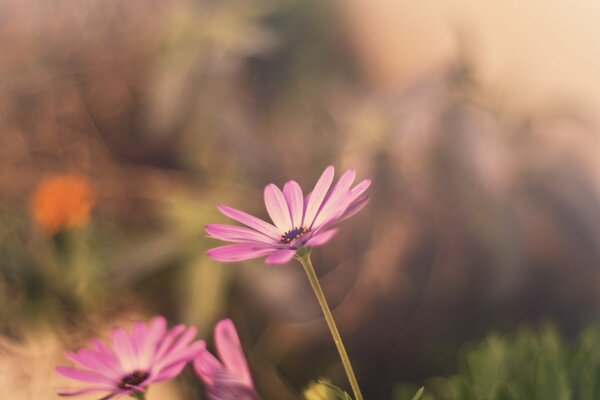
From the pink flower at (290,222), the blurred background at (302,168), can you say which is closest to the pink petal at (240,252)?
the pink flower at (290,222)

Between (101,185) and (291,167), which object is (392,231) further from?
(101,185)

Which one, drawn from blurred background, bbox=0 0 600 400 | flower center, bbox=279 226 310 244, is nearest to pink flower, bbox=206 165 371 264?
flower center, bbox=279 226 310 244

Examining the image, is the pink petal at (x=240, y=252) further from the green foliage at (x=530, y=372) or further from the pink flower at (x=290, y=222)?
the green foliage at (x=530, y=372)

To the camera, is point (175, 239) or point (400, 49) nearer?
point (175, 239)

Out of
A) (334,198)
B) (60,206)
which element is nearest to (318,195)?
(334,198)

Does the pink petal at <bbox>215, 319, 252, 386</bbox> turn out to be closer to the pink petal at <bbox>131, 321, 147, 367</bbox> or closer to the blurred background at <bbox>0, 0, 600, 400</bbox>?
the pink petal at <bbox>131, 321, 147, 367</bbox>

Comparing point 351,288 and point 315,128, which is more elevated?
point 315,128

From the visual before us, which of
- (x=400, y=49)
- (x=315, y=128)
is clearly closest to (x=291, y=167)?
(x=315, y=128)
